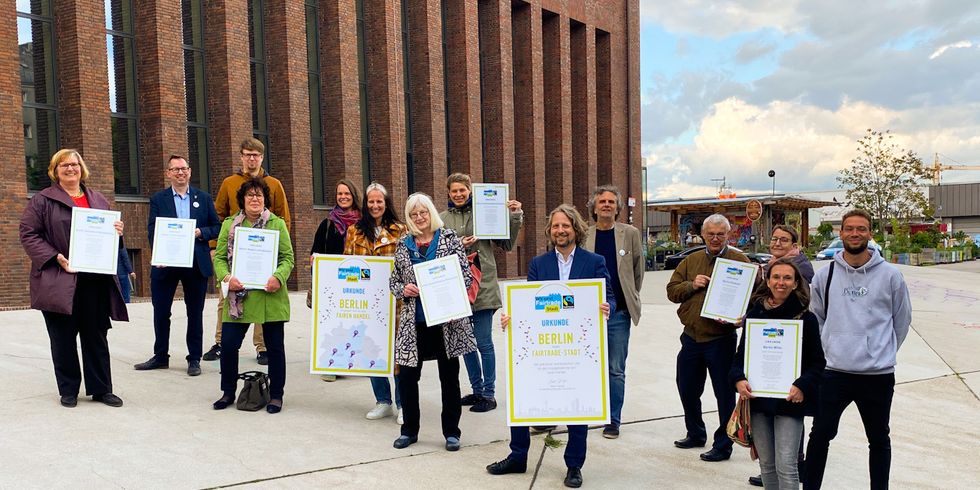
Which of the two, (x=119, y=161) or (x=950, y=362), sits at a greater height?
(x=119, y=161)

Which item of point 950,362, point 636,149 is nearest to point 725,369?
point 950,362

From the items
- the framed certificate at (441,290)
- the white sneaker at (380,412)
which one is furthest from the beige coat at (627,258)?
the white sneaker at (380,412)

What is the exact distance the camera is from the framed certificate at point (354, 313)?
648 cm

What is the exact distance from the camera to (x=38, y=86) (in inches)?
711

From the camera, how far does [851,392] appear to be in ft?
16.4

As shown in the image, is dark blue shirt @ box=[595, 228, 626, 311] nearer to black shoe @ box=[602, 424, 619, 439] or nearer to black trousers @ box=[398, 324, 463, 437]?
black shoe @ box=[602, 424, 619, 439]

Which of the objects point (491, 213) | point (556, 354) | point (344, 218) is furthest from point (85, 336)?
point (556, 354)

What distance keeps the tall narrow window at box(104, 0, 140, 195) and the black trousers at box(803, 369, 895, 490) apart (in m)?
18.1

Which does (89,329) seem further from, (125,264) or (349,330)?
(349,330)

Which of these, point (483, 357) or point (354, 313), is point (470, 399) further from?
point (354, 313)

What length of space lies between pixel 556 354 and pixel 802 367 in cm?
150

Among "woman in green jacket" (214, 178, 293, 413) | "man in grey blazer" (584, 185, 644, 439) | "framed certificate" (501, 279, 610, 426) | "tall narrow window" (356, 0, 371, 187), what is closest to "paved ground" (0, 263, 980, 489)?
"woman in green jacket" (214, 178, 293, 413)

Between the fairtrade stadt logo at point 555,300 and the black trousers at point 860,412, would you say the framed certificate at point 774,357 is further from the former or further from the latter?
the fairtrade stadt logo at point 555,300

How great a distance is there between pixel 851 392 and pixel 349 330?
144 inches
